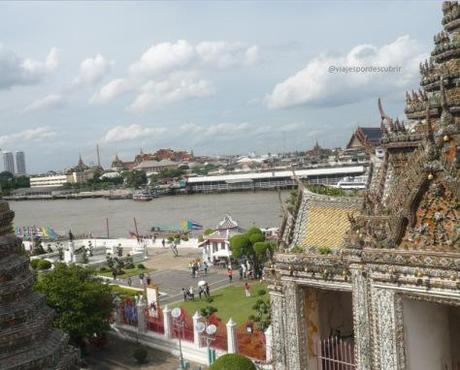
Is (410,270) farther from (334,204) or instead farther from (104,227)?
(104,227)

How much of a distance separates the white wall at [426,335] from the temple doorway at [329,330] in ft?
5.43

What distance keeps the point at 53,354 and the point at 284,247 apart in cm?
465

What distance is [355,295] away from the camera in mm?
9180

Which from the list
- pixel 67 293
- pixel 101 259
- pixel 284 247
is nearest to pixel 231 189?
pixel 101 259

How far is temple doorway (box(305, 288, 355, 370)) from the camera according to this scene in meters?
10.7

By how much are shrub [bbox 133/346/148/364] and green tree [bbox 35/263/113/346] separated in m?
1.46

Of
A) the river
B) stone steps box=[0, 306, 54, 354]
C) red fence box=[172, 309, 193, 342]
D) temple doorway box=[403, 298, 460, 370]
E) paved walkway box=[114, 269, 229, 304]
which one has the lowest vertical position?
the river

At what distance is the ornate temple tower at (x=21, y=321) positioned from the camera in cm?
826

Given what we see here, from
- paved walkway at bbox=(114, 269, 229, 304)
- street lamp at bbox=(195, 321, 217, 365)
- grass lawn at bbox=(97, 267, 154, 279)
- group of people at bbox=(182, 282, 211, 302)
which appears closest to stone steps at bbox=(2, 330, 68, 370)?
street lamp at bbox=(195, 321, 217, 365)

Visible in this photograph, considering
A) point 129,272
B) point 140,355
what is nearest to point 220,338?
point 140,355

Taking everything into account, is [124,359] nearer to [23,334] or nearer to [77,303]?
[77,303]

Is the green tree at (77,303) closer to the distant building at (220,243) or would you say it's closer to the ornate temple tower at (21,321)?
the ornate temple tower at (21,321)

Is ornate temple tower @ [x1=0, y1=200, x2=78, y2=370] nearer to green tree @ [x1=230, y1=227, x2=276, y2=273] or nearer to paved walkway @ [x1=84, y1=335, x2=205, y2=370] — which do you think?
paved walkway @ [x1=84, y1=335, x2=205, y2=370]

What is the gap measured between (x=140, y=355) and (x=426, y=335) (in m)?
10.8
